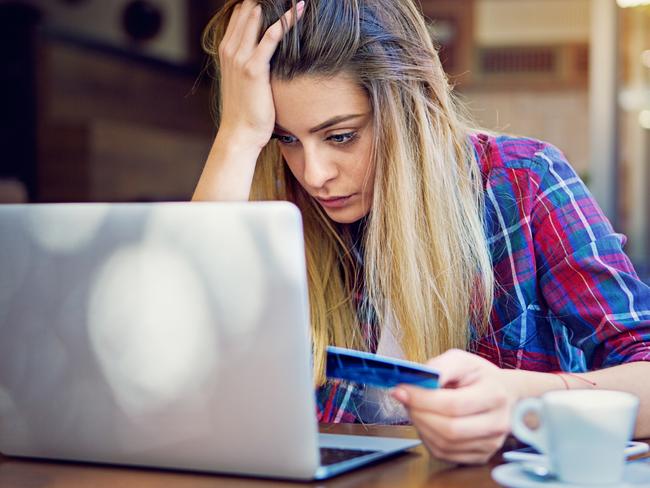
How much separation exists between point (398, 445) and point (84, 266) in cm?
35

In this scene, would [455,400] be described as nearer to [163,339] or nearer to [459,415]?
[459,415]

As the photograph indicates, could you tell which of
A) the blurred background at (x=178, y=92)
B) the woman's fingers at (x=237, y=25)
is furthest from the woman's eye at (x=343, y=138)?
the blurred background at (x=178, y=92)

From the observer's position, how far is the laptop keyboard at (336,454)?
864 mm

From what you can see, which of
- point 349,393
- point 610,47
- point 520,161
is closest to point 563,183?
point 520,161

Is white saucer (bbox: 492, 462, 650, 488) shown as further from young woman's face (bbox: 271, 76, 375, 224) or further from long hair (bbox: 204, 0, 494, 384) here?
young woman's face (bbox: 271, 76, 375, 224)

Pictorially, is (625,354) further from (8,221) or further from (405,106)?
(8,221)

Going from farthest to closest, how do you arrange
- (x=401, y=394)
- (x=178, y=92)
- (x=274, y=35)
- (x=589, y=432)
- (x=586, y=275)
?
(x=178, y=92) < (x=274, y=35) < (x=586, y=275) < (x=401, y=394) < (x=589, y=432)

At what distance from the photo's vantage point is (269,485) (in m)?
0.80

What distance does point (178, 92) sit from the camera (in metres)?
5.96

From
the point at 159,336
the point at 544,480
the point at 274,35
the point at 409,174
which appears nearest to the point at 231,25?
the point at 274,35

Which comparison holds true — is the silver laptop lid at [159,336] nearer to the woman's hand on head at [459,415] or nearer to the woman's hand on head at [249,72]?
the woman's hand on head at [459,415]

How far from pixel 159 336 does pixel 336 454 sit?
0.20 meters

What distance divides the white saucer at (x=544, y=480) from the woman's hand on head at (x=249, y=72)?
705 millimetres

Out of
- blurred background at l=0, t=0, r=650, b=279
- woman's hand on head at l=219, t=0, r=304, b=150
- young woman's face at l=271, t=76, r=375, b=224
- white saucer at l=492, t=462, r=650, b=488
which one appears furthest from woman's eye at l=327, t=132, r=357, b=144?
blurred background at l=0, t=0, r=650, b=279
